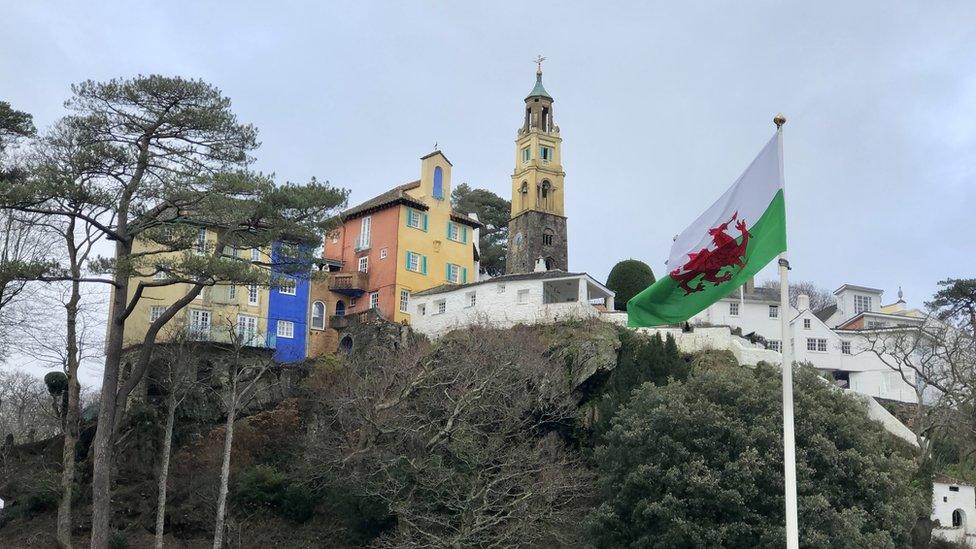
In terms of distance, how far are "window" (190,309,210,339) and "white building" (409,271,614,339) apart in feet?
35.5

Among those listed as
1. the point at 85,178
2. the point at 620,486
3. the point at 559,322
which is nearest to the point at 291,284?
the point at 85,178

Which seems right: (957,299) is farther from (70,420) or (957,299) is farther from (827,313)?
(70,420)

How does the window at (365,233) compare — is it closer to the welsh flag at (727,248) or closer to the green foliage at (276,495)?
the green foliage at (276,495)

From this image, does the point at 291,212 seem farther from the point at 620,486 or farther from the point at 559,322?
the point at 559,322

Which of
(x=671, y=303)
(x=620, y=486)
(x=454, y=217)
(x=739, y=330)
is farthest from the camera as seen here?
(x=454, y=217)

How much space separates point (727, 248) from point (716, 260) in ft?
0.77

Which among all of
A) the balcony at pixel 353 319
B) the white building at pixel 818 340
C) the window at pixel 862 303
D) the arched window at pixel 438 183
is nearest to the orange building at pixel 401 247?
the arched window at pixel 438 183

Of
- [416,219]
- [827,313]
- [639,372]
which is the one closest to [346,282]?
[416,219]

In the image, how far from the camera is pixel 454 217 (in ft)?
196

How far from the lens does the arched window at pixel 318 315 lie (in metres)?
54.9

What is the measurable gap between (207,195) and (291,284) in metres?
3.36

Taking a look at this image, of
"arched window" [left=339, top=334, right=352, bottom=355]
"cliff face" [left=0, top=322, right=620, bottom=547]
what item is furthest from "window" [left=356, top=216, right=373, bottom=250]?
"cliff face" [left=0, top=322, right=620, bottom=547]

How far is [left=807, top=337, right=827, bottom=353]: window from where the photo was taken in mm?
58812

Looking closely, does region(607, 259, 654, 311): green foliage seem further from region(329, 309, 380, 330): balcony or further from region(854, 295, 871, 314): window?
region(854, 295, 871, 314): window
